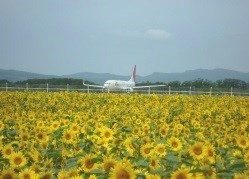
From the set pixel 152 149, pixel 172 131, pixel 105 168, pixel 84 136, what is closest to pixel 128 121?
pixel 172 131

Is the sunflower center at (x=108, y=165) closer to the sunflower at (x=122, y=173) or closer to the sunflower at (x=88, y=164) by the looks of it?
the sunflower at (x=88, y=164)

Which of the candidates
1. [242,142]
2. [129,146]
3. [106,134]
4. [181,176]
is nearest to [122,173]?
[181,176]

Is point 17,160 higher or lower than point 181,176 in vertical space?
lower

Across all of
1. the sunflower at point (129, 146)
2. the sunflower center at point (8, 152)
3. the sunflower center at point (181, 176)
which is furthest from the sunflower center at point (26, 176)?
the sunflower at point (129, 146)

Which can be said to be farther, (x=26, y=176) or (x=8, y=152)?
(x=8, y=152)

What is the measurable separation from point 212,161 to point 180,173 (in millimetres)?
1040

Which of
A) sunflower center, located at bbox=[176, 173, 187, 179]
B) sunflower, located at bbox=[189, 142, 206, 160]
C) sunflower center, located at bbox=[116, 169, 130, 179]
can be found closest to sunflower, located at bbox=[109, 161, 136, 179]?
sunflower center, located at bbox=[116, 169, 130, 179]

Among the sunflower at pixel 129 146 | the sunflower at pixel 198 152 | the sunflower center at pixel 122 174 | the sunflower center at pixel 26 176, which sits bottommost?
the sunflower at pixel 129 146

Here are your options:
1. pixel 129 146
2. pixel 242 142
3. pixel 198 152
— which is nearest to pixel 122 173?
pixel 198 152

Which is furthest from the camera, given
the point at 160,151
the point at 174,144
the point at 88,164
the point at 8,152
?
the point at 174,144

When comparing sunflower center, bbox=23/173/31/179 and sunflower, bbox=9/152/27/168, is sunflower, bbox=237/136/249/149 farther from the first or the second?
sunflower center, bbox=23/173/31/179

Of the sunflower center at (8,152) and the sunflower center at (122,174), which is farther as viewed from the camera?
the sunflower center at (8,152)

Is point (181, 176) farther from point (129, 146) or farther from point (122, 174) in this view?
point (129, 146)

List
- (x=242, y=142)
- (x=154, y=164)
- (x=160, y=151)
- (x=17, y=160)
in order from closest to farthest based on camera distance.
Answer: (x=154, y=164)
(x=17, y=160)
(x=160, y=151)
(x=242, y=142)
